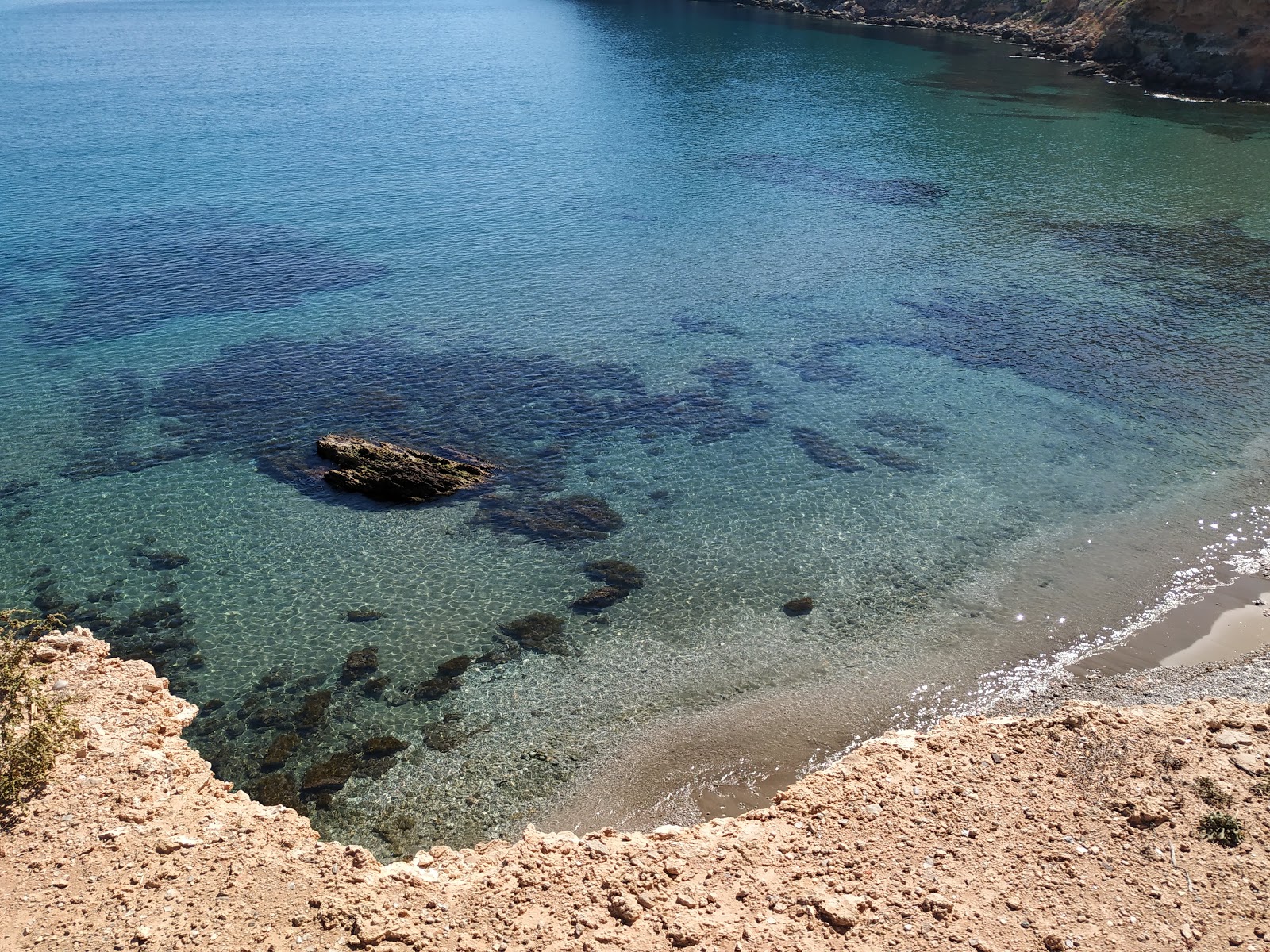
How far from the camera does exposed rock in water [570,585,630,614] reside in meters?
18.9

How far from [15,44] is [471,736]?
11161 cm

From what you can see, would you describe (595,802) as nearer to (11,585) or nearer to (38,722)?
(38,722)

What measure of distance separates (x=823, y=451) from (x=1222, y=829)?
1440 cm

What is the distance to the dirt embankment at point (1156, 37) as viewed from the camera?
198 feet

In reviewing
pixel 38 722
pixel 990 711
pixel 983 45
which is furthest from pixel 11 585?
pixel 983 45

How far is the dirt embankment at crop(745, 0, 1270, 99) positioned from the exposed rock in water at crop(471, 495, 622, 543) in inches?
2456

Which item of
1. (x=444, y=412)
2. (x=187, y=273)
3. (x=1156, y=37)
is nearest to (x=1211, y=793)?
(x=444, y=412)

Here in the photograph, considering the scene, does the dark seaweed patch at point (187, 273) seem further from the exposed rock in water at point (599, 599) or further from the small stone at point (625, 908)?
the small stone at point (625, 908)

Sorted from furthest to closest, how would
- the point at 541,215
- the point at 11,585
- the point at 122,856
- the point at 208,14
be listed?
the point at 208,14 → the point at 541,215 → the point at 11,585 → the point at 122,856

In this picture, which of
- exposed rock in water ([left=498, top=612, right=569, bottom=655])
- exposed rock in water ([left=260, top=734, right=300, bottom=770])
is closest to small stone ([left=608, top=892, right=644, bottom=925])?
exposed rock in water ([left=498, top=612, right=569, bottom=655])

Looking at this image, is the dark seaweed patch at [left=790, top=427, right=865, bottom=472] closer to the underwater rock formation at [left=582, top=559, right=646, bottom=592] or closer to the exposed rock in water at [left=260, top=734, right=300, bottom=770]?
the underwater rock formation at [left=582, top=559, right=646, bottom=592]

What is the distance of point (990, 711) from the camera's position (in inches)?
633

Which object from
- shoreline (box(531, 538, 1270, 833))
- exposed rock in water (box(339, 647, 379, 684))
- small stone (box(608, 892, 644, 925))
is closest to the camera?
small stone (box(608, 892, 644, 925))

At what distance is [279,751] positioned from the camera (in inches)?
613
